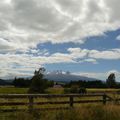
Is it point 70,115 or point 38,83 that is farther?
point 38,83

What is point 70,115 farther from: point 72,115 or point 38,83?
point 38,83

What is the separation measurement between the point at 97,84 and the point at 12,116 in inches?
4755

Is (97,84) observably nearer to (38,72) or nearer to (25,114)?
(38,72)

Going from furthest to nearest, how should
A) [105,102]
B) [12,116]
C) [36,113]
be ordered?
1. [105,102]
2. [36,113]
3. [12,116]

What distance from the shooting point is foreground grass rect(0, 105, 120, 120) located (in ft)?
46.1

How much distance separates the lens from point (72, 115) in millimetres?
14703

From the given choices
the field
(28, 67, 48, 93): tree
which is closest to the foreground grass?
the field

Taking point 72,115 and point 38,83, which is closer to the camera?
point 72,115

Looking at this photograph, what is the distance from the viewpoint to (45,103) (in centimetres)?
1680

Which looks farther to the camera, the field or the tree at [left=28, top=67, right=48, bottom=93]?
the tree at [left=28, top=67, right=48, bottom=93]

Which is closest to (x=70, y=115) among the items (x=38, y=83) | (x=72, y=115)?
(x=72, y=115)

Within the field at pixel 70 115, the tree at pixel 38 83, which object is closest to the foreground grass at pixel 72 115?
the field at pixel 70 115

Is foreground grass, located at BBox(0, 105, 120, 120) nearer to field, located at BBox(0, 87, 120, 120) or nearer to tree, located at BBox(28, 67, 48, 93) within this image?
field, located at BBox(0, 87, 120, 120)

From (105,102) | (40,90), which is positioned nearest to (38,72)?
(40,90)
